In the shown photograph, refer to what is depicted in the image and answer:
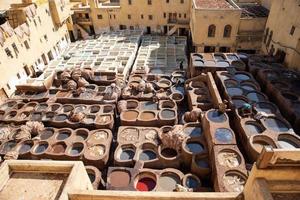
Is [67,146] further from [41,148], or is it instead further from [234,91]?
[234,91]

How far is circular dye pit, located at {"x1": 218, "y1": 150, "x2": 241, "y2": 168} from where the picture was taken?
1585cm

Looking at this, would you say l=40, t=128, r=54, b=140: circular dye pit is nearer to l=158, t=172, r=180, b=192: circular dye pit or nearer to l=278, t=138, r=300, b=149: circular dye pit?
l=158, t=172, r=180, b=192: circular dye pit

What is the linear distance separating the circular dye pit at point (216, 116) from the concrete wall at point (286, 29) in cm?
1152

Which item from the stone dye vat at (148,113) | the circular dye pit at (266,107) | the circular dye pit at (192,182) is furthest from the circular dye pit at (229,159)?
the stone dye vat at (148,113)

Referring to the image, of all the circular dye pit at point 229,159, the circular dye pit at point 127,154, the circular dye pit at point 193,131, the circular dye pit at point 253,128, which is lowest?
the circular dye pit at point 127,154

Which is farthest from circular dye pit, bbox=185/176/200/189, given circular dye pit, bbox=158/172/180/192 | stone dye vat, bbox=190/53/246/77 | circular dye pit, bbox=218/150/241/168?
stone dye vat, bbox=190/53/246/77

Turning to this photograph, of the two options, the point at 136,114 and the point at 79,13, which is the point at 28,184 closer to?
the point at 136,114

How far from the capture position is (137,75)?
29.6 m

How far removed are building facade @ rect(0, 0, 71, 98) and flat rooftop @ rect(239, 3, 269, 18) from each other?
29.7 metres

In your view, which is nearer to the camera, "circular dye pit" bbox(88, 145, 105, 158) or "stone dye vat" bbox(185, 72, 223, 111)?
"circular dye pit" bbox(88, 145, 105, 158)

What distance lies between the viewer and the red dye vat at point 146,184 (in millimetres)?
17031

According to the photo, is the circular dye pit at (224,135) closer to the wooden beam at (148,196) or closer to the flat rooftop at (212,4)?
the wooden beam at (148,196)

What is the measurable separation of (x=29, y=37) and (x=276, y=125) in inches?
1296

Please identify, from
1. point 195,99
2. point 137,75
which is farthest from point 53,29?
point 195,99
